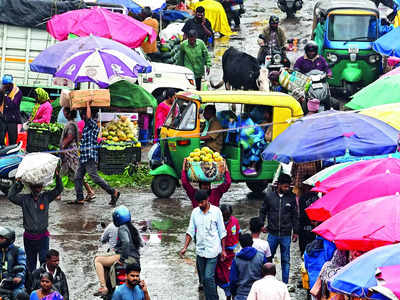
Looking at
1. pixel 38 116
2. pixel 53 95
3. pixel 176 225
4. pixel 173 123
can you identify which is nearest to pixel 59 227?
pixel 176 225

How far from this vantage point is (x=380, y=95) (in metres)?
15.1

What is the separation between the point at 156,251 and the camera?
1442 centimetres

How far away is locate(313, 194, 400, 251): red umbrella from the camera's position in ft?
30.9

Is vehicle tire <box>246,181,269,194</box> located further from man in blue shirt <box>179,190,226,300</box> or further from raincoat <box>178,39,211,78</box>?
raincoat <box>178,39,211,78</box>

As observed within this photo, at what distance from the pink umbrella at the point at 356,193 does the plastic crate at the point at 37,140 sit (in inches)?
338

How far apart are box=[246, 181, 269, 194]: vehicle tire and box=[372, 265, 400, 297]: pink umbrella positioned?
9.58m

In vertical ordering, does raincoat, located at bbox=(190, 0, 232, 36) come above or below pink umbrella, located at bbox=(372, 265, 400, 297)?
above

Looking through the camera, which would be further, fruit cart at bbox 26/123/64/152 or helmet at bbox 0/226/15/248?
fruit cart at bbox 26/123/64/152

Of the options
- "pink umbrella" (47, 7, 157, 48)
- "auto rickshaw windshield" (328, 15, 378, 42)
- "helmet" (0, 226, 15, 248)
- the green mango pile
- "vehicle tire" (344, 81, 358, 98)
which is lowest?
"helmet" (0, 226, 15, 248)

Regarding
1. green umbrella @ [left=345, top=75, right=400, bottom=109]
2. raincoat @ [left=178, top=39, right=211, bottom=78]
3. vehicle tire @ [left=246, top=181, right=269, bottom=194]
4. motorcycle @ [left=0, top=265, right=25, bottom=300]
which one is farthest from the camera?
raincoat @ [left=178, top=39, right=211, bottom=78]

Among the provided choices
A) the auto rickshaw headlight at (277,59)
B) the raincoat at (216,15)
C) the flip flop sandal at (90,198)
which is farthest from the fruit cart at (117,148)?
the raincoat at (216,15)

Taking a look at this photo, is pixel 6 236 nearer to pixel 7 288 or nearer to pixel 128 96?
pixel 7 288

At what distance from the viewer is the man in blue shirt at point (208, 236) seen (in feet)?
39.3

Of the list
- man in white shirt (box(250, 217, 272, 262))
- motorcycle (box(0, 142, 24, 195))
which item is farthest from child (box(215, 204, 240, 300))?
motorcycle (box(0, 142, 24, 195))
